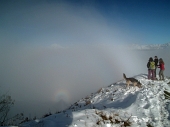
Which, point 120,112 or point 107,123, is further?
point 120,112

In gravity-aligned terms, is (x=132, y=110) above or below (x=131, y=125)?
above

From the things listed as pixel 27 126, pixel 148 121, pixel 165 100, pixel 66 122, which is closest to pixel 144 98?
pixel 165 100

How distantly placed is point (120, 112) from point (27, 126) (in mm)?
4785

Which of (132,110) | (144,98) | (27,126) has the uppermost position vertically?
(144,98)

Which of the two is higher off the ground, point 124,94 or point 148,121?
point 124,94

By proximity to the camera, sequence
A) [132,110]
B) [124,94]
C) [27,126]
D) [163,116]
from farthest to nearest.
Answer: [124,94] → [132,110] → [163,116] → [27,126]

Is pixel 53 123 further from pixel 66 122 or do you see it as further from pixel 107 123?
pixel 107 123

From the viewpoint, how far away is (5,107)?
859cm

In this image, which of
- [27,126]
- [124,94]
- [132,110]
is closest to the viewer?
[27,126]

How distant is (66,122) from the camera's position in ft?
19.5

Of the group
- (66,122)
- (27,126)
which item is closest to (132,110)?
(66,122)

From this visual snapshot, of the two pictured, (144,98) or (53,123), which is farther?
(144,98)

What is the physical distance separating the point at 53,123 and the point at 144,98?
6.86 m

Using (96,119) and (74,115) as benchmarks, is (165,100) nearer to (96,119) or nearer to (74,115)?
(96,119)
